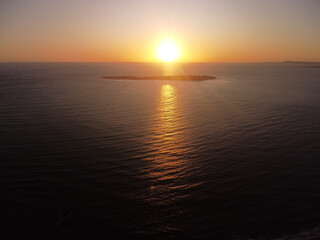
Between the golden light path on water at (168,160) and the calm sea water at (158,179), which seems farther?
the golden light path on water at (168,160)

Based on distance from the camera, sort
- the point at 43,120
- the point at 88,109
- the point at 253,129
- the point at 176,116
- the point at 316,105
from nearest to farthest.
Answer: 1. the point at 253,129
2. the point at 43,120
3. the point at 176,116
4. the point at 88,109
5. the point at 316,105

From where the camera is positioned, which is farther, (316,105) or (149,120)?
(316,105)

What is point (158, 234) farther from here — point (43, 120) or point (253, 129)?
point (43, 120)

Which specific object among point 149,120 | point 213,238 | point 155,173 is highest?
point 149,120

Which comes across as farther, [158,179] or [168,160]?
[168,160]

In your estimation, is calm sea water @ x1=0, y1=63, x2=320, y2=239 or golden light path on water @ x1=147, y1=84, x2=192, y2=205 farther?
golden light path on water @ x1=147, y1=84, x2=192, y2=205

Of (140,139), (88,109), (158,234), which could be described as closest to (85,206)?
(158,234)

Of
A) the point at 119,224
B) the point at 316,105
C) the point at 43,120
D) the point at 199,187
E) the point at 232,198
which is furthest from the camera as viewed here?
the point at 316,105

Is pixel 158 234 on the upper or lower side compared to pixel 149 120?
lower

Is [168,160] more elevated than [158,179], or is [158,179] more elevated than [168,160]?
[168,160]

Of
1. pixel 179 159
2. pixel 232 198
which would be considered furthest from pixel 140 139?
pixel 232 198

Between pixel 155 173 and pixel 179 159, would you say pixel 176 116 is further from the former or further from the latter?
pixel 155 173
